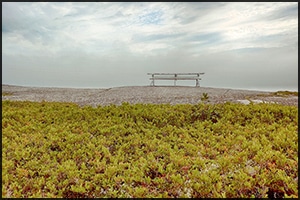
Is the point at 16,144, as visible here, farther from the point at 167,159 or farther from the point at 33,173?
the point at 167,159

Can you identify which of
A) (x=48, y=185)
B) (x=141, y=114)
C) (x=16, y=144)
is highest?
(x=141, y=114)

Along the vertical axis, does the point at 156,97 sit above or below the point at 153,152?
above

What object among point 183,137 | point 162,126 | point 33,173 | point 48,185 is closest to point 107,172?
point 48,185

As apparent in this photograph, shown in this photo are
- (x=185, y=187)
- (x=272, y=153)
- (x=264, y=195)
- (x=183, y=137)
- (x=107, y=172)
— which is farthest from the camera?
(x=183, y=137)

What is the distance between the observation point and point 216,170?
6574 mm

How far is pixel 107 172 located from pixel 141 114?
15.6 feet

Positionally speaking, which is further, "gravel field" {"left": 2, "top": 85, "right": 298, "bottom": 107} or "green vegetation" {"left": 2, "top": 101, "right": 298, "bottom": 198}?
"gravel field" {"left": 2, "top": 85, "right": 298, "bottom": 107}

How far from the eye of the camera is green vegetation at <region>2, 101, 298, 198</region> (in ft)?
19.5

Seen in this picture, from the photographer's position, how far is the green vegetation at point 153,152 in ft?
Result: 19.5

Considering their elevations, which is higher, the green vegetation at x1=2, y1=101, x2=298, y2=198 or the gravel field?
the gravel field

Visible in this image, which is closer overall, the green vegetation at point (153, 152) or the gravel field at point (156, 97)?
the green vegetation at point (153, 152)

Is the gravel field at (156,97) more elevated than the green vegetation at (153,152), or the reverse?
the gravel field at (156,97)

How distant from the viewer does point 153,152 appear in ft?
25.3

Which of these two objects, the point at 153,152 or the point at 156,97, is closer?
the point at 153,152
